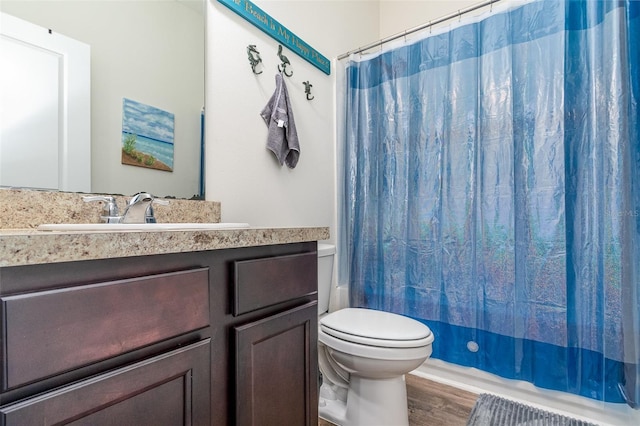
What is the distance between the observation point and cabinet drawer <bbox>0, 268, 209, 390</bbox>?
1.36 ft

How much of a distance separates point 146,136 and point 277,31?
837 millimetres

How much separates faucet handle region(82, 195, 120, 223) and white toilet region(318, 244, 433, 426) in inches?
32.0

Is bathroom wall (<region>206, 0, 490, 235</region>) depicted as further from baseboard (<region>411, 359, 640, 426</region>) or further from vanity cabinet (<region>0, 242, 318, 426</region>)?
baseboard (<region>411, 359, 640, 426</region>)

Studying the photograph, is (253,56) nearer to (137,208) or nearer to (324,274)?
(137,208)

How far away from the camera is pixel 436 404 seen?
1510 millimetres

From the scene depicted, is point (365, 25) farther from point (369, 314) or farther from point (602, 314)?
point (602, 314)

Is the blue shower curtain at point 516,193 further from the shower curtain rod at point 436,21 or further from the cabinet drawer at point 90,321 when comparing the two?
the cabinet drawer at point 90,321

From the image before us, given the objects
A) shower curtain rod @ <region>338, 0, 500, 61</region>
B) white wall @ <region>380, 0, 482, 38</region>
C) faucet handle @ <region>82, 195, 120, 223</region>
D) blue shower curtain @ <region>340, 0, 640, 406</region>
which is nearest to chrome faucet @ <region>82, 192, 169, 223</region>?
faucet handle @ <region>82, 195, 120, 223</region>

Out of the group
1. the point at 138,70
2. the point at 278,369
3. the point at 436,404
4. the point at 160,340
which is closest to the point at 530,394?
the point at 436,404

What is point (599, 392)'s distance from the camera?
1280 mm

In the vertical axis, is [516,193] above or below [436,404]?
above

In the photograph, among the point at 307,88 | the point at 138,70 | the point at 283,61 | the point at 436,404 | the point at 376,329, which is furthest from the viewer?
the point at 307,88

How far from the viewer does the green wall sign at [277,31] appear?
139 centimetres

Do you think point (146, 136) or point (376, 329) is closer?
point (146, 136)
